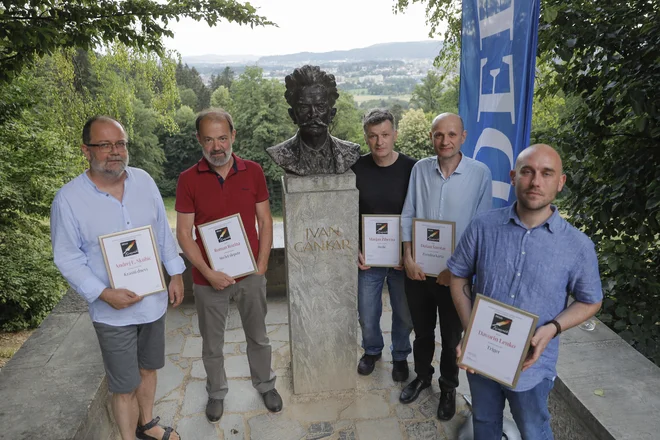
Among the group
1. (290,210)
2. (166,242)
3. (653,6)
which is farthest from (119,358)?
(653,6)

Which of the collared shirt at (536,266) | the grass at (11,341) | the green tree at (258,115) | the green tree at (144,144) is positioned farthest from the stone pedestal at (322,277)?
the green tree at (258,115)

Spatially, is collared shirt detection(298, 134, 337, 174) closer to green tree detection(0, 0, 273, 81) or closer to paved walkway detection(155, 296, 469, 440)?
paved walkway detection(155, 296, 469, 440)

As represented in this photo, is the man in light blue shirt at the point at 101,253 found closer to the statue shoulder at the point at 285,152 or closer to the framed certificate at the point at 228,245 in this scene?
the framed certificate at the point at 228,245

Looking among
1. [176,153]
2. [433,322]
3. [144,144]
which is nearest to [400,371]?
[433,322]

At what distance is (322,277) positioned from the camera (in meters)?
3.16

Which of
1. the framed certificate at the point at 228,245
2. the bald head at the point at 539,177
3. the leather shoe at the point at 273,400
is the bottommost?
the leather shoe at the point at 273,400

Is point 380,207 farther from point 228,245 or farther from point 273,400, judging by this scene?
point 273,400

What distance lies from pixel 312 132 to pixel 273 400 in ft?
6.42

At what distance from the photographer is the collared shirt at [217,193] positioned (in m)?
2.79

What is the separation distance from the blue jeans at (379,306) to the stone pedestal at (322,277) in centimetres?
18

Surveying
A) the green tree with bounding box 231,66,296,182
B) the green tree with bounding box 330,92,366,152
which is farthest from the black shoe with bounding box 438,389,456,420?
the green tree with bounding box 330,92,366,152

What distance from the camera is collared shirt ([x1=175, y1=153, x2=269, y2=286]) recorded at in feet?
9.14

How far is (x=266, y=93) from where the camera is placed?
99.7 ft

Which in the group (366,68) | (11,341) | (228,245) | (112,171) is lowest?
(11,341)
